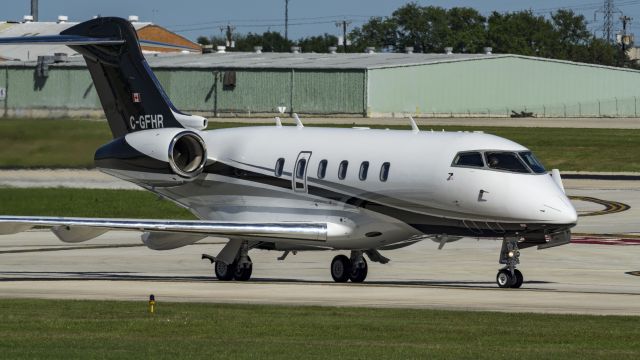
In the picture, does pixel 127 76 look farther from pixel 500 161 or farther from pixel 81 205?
pixel 81 205

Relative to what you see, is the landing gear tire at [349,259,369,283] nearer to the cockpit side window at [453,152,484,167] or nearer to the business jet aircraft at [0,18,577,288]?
the business jet aircraft at [0,18,577,288]

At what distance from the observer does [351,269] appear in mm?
33812

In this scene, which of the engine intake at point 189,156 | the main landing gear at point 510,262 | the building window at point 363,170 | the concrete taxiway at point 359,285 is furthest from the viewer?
the engine intake at point 189,156

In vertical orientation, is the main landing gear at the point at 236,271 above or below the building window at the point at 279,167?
below

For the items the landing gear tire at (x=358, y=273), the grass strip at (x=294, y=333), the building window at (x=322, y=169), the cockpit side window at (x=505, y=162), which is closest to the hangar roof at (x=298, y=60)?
the landing gear tire at (x=358, y=273)

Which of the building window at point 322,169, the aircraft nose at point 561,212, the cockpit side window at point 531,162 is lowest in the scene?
the aircraft nose at point 561,212

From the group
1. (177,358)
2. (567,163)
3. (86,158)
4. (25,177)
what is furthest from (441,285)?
(567,163)

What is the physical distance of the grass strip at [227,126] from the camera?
45219mm

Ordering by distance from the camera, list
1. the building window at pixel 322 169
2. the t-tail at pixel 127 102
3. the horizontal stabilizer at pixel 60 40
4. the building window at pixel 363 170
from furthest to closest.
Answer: the t-tail at pixel 127 102
the building window at pixel 322 169
the building window at pixel 363 170
the horizontal stabilizer at pixel 60 40

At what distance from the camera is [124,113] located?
121 feet

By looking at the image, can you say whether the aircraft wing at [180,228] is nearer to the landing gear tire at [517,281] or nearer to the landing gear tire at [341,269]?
the landing gear tire at [341,269]

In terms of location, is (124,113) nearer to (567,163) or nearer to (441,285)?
(441,285)

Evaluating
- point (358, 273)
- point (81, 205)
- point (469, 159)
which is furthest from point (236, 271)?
point (81, 205)

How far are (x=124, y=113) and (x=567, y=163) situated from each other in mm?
47120
